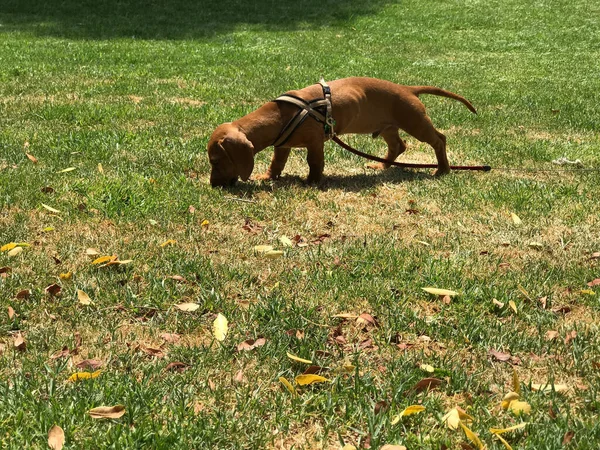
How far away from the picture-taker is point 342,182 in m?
5.75

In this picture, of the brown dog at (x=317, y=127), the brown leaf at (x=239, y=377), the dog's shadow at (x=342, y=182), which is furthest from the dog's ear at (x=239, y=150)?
the brown leaf at (x=239, y=377)

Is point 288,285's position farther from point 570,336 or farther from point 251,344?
point 570,336

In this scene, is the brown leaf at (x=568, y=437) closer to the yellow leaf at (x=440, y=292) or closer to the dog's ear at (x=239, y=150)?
the yellow leaf at (x=440, y=292)

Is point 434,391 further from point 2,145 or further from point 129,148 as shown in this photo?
point 2,145

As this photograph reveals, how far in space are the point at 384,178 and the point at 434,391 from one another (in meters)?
3.31

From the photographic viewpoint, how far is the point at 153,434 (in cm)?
238

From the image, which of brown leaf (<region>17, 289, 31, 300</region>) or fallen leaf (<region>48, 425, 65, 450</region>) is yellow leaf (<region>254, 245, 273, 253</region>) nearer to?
brown leaf (<region>17, 289, 31, 300</region>)

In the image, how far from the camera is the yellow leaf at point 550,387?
2.75 m

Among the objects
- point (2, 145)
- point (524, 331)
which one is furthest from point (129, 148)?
point (524, 331)

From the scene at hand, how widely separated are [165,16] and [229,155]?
52.5 feet

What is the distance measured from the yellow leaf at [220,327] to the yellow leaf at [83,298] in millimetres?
678

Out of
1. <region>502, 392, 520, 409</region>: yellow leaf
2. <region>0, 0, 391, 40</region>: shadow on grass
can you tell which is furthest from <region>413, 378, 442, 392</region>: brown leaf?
<region>0, 0, 391, 40</region>: shadow on grass

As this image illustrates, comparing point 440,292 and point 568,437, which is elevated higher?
point 568,437

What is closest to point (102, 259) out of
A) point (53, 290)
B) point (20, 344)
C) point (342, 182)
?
point (53, 290)
